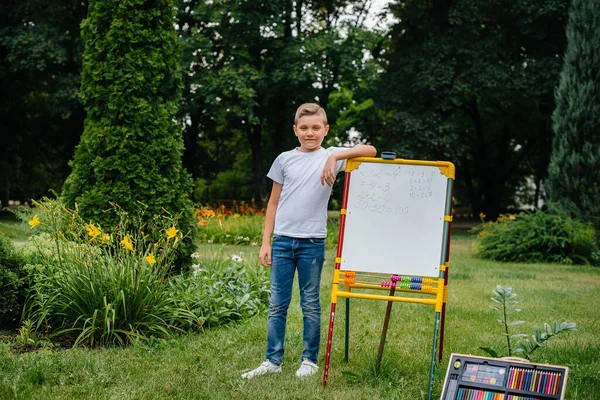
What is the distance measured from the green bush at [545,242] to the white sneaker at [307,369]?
365 inches

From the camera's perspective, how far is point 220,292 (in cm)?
643

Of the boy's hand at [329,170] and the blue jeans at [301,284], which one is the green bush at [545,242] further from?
the boy's hand at [329,170]

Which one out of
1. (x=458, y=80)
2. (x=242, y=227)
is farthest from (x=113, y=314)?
(x=458, y=80)

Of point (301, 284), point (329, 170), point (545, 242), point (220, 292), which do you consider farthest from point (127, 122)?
point (545, 242)

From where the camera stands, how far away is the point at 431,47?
21266mm

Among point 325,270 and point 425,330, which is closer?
point 425,330

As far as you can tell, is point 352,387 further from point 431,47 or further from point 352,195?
point 431,47

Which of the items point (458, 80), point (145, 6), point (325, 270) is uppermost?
point (458, 80)

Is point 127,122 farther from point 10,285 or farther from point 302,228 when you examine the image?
point 302,228

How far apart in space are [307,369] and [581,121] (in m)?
11.7

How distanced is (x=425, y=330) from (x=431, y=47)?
668 inches

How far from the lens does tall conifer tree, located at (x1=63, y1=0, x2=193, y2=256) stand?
707 cm

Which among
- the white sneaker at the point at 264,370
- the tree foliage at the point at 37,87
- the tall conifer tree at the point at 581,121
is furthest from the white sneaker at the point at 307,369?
the tree foliage at the point at 37,87

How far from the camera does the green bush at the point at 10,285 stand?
5.14 meters
